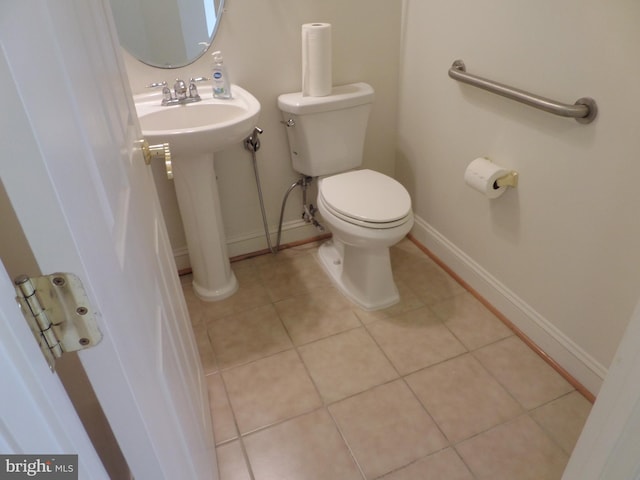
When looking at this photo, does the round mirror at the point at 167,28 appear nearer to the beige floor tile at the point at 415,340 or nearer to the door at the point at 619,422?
the beige floor tile at the point at 415,340

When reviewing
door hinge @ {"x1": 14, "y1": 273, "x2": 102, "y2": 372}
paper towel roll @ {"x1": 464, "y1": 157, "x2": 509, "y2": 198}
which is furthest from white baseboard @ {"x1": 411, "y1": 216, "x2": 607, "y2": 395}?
door hinge @ {"x1": 14, "y1": 273, "x2": 102, "y2": 372}

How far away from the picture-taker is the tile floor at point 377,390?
139cm

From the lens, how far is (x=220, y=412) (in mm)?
1554

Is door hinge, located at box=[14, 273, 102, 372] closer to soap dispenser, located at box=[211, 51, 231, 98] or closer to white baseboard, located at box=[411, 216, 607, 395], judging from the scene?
soap dispenser, located at box=[211, 51, 231, 98]

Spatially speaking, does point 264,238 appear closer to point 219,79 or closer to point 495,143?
point 219,79

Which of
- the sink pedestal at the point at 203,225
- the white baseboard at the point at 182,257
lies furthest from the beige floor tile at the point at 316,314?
the white baseboard at the point at 182,257

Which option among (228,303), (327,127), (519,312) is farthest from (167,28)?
(519,312)

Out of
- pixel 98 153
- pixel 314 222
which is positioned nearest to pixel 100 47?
pixel 98 153

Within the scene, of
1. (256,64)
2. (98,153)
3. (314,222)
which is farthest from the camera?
(314,222)

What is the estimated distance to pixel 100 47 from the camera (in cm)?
74

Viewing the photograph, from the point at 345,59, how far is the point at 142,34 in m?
0.84

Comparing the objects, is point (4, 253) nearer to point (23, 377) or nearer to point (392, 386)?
point (23, 377)

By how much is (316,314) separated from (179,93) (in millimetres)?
1036

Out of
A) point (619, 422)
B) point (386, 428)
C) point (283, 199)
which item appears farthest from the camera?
point (283, 199)
